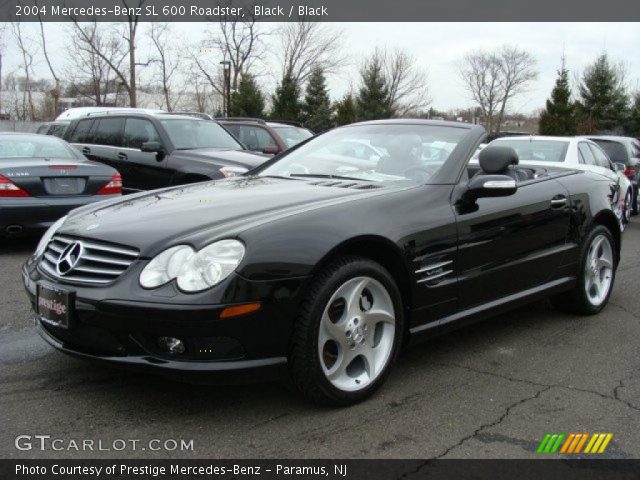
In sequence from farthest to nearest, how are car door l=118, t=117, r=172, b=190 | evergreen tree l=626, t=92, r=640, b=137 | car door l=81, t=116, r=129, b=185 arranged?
evergreen tree l=626, t=92, r=640, b=137 → car door l=81, t=116, r=129, b=185 → car door l=118, t=117, r=172, b=190

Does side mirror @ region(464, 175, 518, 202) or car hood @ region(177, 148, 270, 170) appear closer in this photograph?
side mirror @ region(464, 175, 518, 202)

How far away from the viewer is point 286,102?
3491cm

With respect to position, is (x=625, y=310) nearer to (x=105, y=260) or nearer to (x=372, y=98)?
(x=105, y=260)

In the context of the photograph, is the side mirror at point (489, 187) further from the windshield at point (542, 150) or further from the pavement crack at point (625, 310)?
the windshield at point (542, 150)

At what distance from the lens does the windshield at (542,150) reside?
30.6 ft

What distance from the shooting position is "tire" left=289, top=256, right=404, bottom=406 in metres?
2.89

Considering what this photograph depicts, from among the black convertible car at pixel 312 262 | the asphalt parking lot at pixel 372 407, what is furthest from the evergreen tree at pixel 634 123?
the asphalt parking lot at pixel 372 407

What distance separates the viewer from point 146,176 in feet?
30.0

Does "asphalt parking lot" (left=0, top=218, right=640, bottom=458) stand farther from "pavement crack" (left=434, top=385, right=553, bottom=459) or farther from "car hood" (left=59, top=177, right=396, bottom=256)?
"car hood" (left=59, top=177, right=396, bottom=256)

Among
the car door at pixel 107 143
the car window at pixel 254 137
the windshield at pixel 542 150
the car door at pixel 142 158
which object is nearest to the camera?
the car door at pixel 142 158

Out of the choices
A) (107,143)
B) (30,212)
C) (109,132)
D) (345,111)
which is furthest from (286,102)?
(30,212)

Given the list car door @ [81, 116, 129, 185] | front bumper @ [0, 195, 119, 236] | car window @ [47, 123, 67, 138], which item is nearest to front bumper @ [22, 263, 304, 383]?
front bumper @ [0, 195, 119, 236]

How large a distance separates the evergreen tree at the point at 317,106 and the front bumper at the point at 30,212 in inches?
1165

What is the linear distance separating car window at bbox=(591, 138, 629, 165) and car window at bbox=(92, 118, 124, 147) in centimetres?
938
